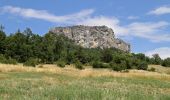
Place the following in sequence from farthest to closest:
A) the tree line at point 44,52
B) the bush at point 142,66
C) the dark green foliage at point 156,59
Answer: the dark green foliage at point 156,59 < the bush at point 142,66 < the tree line at point 44,52

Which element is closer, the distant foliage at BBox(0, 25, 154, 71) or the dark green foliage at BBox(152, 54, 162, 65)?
the distant foliage at BBox(0, 25, 154, 71)

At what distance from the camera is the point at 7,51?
115 m

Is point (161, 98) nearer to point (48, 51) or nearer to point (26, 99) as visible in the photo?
point (26, 99)

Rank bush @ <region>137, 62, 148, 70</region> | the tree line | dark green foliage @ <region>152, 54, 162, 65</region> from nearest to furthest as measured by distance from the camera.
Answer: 1. the tree line
2. bush @ <region>137, 62, 148, 70</region>
3. dark green foliage @ <region>152, 54, 162, 65</region>

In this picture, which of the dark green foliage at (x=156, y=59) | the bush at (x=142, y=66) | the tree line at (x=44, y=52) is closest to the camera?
the tree line at (x=44, y=52)

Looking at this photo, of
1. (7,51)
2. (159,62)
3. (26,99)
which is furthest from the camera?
(159,62)

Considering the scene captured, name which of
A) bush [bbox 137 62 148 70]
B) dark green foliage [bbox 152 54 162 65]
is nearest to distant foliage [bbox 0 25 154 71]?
bush [bbox 137 62 148 70]

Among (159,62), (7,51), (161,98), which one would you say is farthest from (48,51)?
(161,98)

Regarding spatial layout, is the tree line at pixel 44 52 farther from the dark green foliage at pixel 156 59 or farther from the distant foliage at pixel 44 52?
the dark green foliage at pixel 156 59

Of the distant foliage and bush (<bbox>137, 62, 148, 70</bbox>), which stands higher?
the distant foliage

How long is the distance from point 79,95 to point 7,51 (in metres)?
103

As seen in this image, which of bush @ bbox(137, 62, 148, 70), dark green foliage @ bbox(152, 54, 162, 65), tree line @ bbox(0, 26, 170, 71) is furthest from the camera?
dark green foliage @ bbox(152, 54, 162, 65)

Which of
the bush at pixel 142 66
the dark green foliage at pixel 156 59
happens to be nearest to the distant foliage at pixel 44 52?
the bush at pixel 142 66

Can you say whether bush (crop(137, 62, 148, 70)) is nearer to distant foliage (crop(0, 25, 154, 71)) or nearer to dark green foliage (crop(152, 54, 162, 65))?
distant foliage (crop(0, 25, 154, 71))
